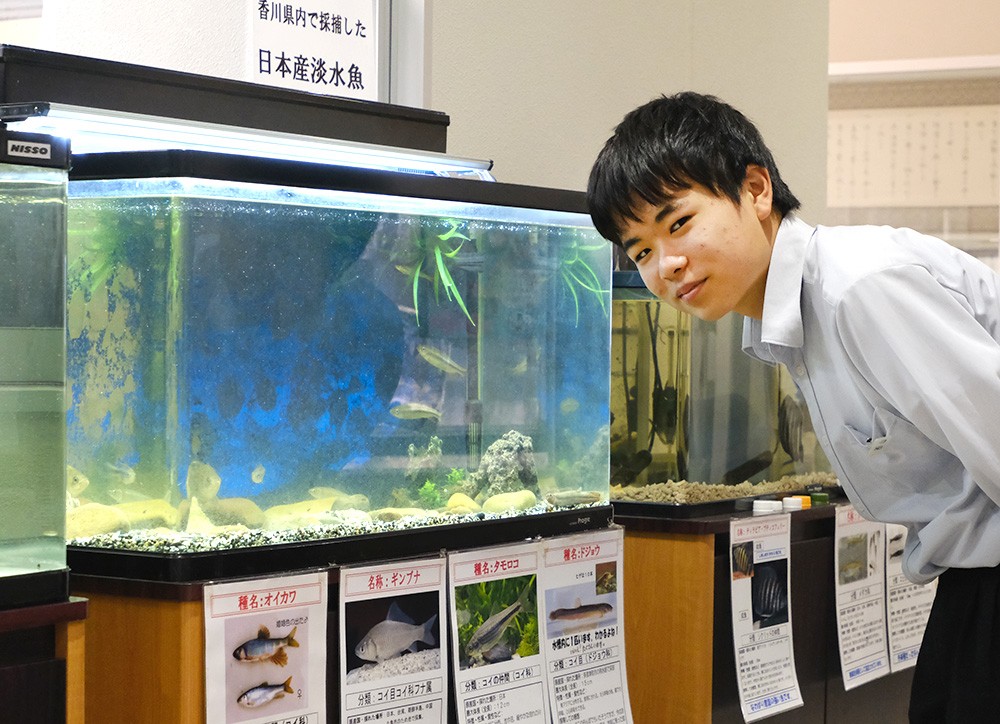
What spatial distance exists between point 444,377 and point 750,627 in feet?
3.39

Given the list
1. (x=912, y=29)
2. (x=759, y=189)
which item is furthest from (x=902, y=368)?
(x=912, y=29)

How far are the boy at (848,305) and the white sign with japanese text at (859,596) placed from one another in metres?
1.06

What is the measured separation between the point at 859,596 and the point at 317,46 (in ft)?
5.84

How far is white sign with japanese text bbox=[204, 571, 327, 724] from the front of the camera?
5.16ft

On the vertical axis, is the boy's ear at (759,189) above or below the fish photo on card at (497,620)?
above

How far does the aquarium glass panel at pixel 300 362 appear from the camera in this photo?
1608 mm

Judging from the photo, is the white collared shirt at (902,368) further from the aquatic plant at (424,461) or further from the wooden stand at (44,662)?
the wooden stand at (44,662)

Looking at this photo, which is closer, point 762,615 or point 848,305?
point 848,305

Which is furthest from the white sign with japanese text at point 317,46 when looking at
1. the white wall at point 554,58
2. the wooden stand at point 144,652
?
the wooden stand at point 144,652

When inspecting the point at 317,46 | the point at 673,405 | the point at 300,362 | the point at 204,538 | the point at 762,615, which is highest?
the point at 317,46

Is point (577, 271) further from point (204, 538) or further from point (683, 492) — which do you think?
point (204, 538)

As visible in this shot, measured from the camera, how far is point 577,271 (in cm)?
215

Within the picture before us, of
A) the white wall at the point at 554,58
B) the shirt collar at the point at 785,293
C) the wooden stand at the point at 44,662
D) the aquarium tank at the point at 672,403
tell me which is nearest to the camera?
the wooden stand at the point at 44,662

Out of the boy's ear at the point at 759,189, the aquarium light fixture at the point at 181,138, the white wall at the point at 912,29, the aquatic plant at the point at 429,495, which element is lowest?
the aquatic plant at the point at 429,495
